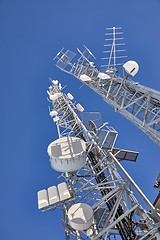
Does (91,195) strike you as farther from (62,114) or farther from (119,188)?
(62,114)

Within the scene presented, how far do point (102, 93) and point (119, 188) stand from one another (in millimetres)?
6326

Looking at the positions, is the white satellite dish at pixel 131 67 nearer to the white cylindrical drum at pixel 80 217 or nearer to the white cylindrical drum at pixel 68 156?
the white cylindrical drum at pixel 68 156

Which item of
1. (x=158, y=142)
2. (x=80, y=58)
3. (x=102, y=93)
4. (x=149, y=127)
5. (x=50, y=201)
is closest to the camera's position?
(x=158, y=142)

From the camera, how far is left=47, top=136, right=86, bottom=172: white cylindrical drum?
10875mm

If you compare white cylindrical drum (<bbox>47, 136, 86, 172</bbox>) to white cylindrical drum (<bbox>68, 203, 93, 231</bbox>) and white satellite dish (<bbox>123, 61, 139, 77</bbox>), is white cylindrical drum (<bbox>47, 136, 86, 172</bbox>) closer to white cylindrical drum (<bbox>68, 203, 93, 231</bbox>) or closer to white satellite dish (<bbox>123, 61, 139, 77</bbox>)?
white cylindrical drum (<bbox>68, 203, 93, 231</bbox>)

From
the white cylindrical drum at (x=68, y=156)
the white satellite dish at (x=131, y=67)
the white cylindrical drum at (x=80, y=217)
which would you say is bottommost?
the white cylindrical drum at (x=80, y=217)

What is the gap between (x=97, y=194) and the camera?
11398 mm

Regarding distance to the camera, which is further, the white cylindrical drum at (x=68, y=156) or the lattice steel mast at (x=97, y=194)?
the white cylindrical drum at (x=68, y=156)

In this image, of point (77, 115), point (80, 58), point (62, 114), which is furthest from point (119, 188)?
point (80, 58)

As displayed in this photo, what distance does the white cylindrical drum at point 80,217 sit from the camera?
28.6 feet

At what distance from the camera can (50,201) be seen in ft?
32.8

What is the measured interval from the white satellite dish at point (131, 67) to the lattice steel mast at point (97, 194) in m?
2.73

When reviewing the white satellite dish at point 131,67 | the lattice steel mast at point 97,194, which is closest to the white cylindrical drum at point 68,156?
the lattice steel mast at point 97,194

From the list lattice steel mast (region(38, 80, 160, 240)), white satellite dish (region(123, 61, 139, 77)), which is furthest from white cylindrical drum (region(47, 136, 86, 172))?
white satellite dish (region(123, 61, 139, 77))
